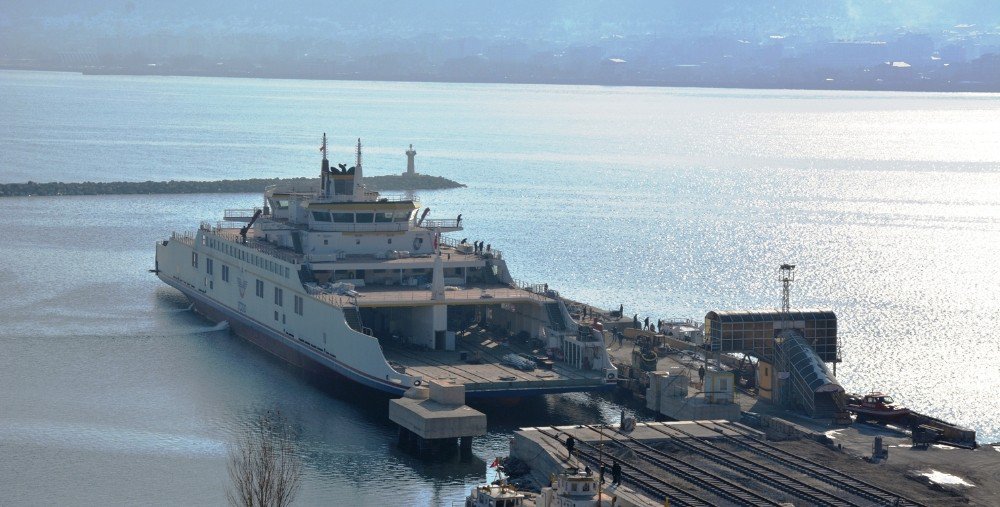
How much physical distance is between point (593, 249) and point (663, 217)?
68.0 feet

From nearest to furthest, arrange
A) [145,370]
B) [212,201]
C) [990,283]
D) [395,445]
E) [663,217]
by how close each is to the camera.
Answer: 1. [395,445]
2. [145,370]
3. [990,283]
4. [663,217]
5. [212,201]

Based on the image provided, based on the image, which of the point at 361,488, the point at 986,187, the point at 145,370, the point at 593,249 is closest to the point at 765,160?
the point at 986,187

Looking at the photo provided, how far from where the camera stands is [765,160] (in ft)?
557

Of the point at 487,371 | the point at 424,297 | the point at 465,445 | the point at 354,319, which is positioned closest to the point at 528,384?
the point at 487,371

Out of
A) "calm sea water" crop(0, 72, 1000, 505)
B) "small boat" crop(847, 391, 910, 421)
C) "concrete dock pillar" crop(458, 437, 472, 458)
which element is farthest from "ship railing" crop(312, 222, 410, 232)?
"small boat" crop(847, 391, 910, 421)

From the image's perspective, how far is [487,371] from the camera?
4738cm

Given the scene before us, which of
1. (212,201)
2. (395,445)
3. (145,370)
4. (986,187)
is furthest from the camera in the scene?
(986,187)

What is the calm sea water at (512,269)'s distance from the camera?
4322cm

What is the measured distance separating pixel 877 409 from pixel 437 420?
12.2 meters

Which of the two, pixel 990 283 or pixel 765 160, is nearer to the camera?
pixel 990 283

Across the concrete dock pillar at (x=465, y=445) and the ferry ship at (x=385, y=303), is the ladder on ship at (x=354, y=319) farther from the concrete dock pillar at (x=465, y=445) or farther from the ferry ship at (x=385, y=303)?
the concrete dock pillar at (x=465, y=445)

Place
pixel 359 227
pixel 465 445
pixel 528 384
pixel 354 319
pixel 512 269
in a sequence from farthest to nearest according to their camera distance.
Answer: pixel 512 269 < pixel 359 227 < pixel 354 319 < pixel 528 384 < pixel 465 445

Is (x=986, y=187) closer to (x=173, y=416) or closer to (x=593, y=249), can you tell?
(x=593, y=249)

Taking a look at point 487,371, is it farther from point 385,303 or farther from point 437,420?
point 437,420
